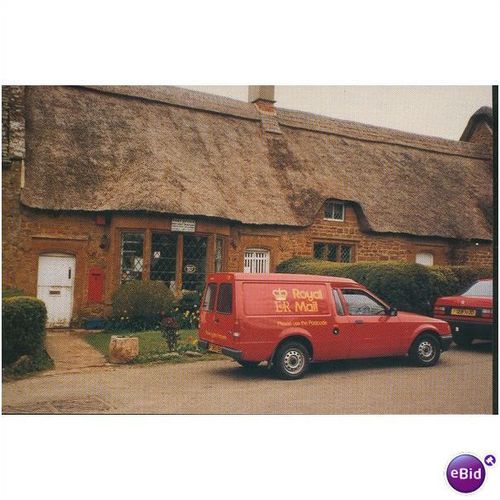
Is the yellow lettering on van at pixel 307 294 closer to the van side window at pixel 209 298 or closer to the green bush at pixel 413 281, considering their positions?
the van side window at pixel 209 298

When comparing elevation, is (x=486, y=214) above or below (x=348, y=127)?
below

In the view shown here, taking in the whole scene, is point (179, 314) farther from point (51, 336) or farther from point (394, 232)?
point (394, 232)

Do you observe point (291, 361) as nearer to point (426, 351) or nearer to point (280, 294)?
point (280, 294)

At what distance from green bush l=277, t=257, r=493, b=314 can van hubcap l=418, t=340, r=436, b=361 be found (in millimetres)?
2745

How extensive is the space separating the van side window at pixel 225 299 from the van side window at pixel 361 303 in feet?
7.18

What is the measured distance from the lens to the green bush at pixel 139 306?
1280cm

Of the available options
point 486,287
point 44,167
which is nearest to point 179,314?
point 44,167

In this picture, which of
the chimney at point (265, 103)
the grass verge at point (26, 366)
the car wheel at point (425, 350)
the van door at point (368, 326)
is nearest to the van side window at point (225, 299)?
the van door at point (368, 326)

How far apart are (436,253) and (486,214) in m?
2.02

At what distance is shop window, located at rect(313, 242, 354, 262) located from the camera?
1703 cm

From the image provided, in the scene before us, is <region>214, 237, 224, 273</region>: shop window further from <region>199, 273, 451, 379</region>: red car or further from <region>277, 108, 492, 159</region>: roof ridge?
<region>277, 108, 492, 159</region>: roof ridge

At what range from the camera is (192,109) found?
16891 millimetres

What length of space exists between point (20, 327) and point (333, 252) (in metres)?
10.9

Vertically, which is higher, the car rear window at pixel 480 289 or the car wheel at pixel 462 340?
the car rear window at pixel 480 289
